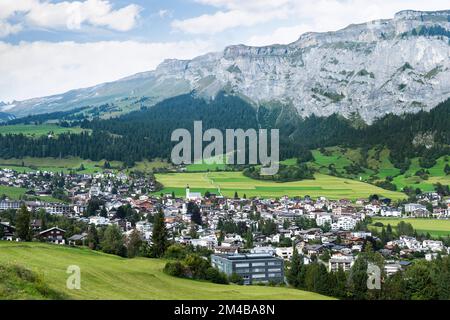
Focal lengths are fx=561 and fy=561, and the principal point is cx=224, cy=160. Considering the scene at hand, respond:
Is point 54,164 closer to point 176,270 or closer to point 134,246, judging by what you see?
point 134,246

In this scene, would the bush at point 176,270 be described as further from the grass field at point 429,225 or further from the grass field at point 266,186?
the grass field at point 266,186

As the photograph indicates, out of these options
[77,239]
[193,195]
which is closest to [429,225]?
[193,195]

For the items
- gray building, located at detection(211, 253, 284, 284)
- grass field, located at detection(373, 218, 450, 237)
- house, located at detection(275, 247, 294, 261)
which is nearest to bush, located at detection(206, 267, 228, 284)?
gray building, located at detection(211, 253, 284, 284)

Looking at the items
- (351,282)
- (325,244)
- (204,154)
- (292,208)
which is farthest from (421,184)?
(351,282)

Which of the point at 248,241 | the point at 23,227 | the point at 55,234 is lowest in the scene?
the point at 248,241

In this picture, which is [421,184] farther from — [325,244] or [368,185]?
[325,244]

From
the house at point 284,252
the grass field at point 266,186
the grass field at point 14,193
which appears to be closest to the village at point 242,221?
the house at point 284,252
